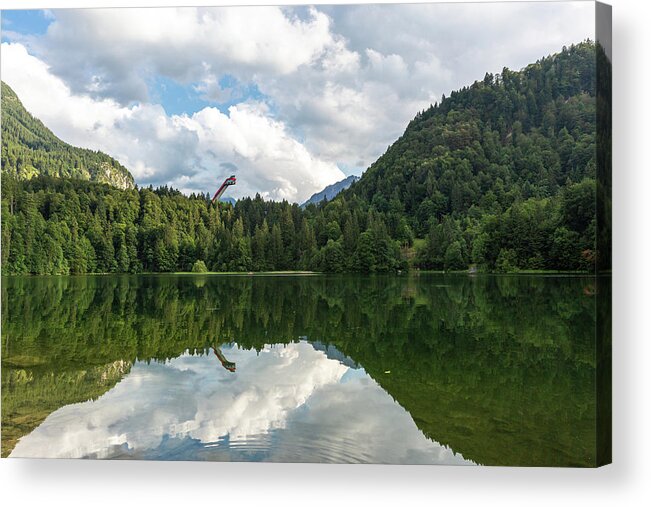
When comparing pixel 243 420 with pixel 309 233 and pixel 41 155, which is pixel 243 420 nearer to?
pixel 309 233

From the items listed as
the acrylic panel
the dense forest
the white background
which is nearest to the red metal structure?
the acrylic panel

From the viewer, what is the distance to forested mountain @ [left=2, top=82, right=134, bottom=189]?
244 inches

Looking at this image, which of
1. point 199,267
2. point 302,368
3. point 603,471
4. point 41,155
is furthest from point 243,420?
point 41,155

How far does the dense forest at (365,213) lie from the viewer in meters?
6.73

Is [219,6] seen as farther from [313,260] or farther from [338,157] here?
[313,260]

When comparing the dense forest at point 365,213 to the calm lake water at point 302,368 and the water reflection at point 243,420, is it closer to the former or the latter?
the calm lake water at point 302,368

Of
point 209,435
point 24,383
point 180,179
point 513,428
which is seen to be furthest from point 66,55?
point 513,428

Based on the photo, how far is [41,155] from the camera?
6910 millimetres

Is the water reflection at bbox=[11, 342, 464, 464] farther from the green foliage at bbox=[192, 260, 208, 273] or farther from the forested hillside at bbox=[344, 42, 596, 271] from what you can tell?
the forested hillside at bbox=[344, 42, 596, 271]

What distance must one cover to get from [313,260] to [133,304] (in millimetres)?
2761

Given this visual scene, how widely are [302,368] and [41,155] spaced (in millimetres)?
4590

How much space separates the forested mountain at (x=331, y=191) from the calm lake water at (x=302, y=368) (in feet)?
3.82

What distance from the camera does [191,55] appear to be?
21.0 feet

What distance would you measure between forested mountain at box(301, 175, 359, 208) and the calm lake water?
1165 millimetres
